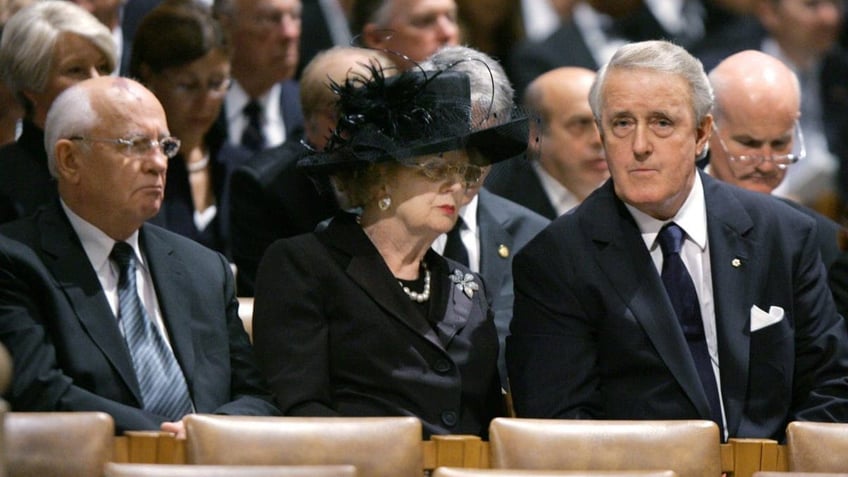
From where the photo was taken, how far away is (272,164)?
487cm

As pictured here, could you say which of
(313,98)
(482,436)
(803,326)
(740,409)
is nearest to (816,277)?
(803,326)

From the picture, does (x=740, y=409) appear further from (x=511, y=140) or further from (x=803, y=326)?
(x=511, y=140)

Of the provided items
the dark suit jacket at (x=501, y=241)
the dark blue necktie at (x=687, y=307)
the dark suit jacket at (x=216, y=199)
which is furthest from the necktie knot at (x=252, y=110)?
the dark blue necktie at (x=687, y=307)

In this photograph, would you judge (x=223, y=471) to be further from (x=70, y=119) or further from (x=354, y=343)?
(x=70, y=119)

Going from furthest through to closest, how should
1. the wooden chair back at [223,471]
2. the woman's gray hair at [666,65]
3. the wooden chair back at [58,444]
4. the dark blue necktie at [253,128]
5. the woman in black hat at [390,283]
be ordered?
the dark blue necktie at [253,128] → the woman's gray hair at [666,65] → the woman in black hat at [390,283] → the wooden chair back at [58,444] → the wooden chair back at [223,471]

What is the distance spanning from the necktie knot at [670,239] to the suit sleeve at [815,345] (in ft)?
1.03

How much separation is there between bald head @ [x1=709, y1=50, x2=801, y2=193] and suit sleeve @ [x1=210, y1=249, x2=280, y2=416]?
171 cm

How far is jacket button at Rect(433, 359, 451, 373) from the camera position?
146 inches

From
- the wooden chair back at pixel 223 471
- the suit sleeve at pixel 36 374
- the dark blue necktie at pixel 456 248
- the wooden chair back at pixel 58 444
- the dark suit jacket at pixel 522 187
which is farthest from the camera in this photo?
the dark suit jacket at pixel 522 187

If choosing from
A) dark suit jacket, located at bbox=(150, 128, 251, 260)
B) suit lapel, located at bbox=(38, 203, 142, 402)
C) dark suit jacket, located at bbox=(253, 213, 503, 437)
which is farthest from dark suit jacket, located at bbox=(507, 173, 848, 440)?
dark suit jacket, located at bbox=(150, 128, 251, 260)

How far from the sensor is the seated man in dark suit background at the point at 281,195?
15.6 ft

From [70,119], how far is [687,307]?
164 centimetres

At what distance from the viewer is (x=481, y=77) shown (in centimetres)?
402

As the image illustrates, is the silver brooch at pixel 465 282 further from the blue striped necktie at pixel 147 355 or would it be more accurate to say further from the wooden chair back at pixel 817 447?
the wooden chair back at pixel 817 447
